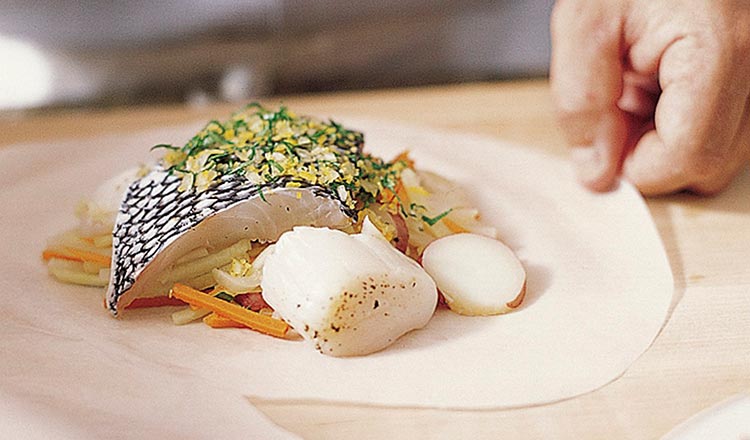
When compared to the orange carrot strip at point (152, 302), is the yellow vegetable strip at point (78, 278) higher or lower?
lower

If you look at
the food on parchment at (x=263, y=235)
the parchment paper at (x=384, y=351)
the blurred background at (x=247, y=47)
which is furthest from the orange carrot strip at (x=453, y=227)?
the blurred background at (x=247, y=47)

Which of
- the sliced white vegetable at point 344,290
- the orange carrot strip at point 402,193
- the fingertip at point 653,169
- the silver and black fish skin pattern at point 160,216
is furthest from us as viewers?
the fingertip at point 653,169

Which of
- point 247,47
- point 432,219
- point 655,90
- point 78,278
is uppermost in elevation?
point 655,90

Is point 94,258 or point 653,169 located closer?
point 94,258

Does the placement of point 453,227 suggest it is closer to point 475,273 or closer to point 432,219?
point 432,219

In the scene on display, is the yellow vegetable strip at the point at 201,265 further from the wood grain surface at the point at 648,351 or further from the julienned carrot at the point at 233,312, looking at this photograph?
the wood grain surface at the point at 648,351

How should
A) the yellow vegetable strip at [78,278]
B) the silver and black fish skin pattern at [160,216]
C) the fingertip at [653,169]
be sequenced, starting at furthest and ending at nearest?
the fingertip at [653,169] → the yellow vegetable strip at [78,278] → the silver and black fish skin pattern at [160,216]

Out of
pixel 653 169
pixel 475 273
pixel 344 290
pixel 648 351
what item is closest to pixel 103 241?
pixel 344 290
